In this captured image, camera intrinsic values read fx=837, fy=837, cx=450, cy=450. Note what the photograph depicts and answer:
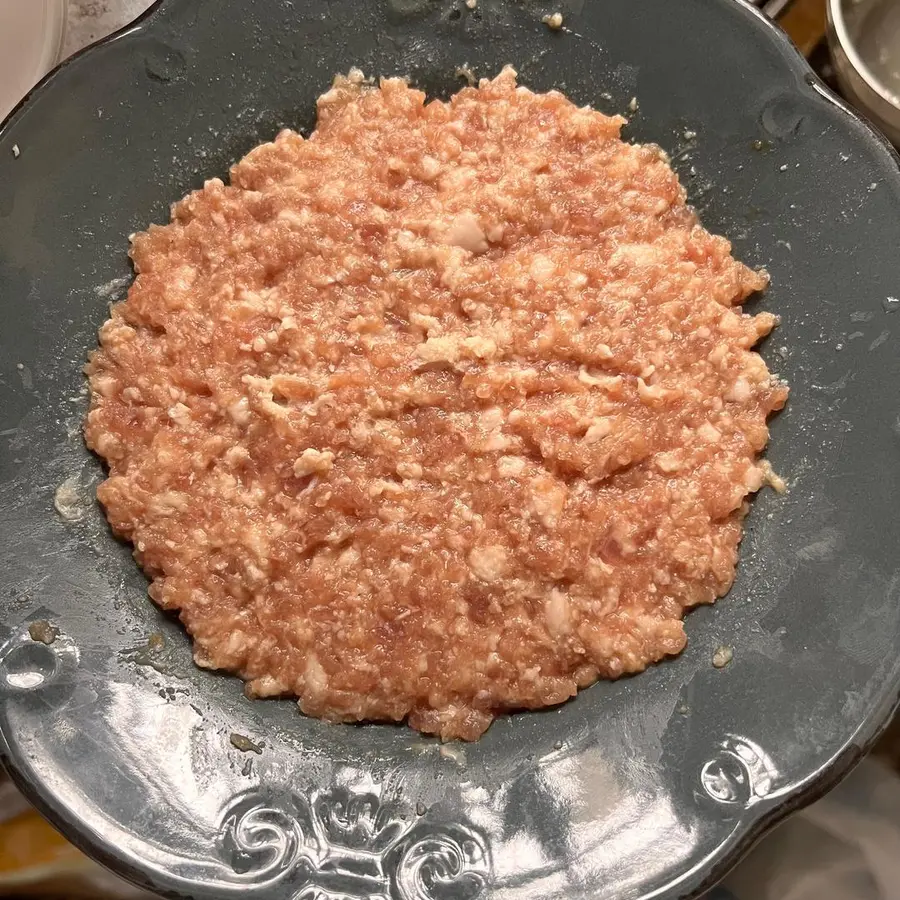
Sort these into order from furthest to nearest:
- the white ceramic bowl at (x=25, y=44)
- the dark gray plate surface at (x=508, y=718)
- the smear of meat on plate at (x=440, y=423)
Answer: the white ceramic bowl at (x=25, y=44)
the smear of meat on plate at (x=440, y=423)
the dark gray plate surface at (x=508, y=718)

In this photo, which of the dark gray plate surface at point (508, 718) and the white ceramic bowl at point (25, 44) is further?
the white ceramic bowl at point (25, 44)

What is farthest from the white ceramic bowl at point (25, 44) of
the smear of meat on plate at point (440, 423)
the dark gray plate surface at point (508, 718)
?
the smear of meat on plate at point (440, 423)

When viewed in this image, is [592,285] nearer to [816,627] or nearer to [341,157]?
[341,157]

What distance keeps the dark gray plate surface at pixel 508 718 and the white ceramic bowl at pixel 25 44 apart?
40cm

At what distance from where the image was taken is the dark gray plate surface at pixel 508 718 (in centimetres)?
152

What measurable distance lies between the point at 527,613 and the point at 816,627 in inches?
21.5

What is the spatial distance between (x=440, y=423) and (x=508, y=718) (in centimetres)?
61

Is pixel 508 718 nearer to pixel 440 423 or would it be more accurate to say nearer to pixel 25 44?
pixel 440 423

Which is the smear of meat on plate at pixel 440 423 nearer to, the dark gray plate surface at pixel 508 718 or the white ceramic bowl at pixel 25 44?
the dark gray plate surface at pixel 508 718

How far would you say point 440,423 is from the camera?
1676mm

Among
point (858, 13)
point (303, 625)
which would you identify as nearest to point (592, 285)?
point (303, 625)

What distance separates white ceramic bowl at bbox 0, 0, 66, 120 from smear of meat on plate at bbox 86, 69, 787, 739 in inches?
27.2

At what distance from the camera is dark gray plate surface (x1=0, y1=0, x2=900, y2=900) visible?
1.52 metres

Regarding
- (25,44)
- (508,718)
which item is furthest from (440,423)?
(25,44)
